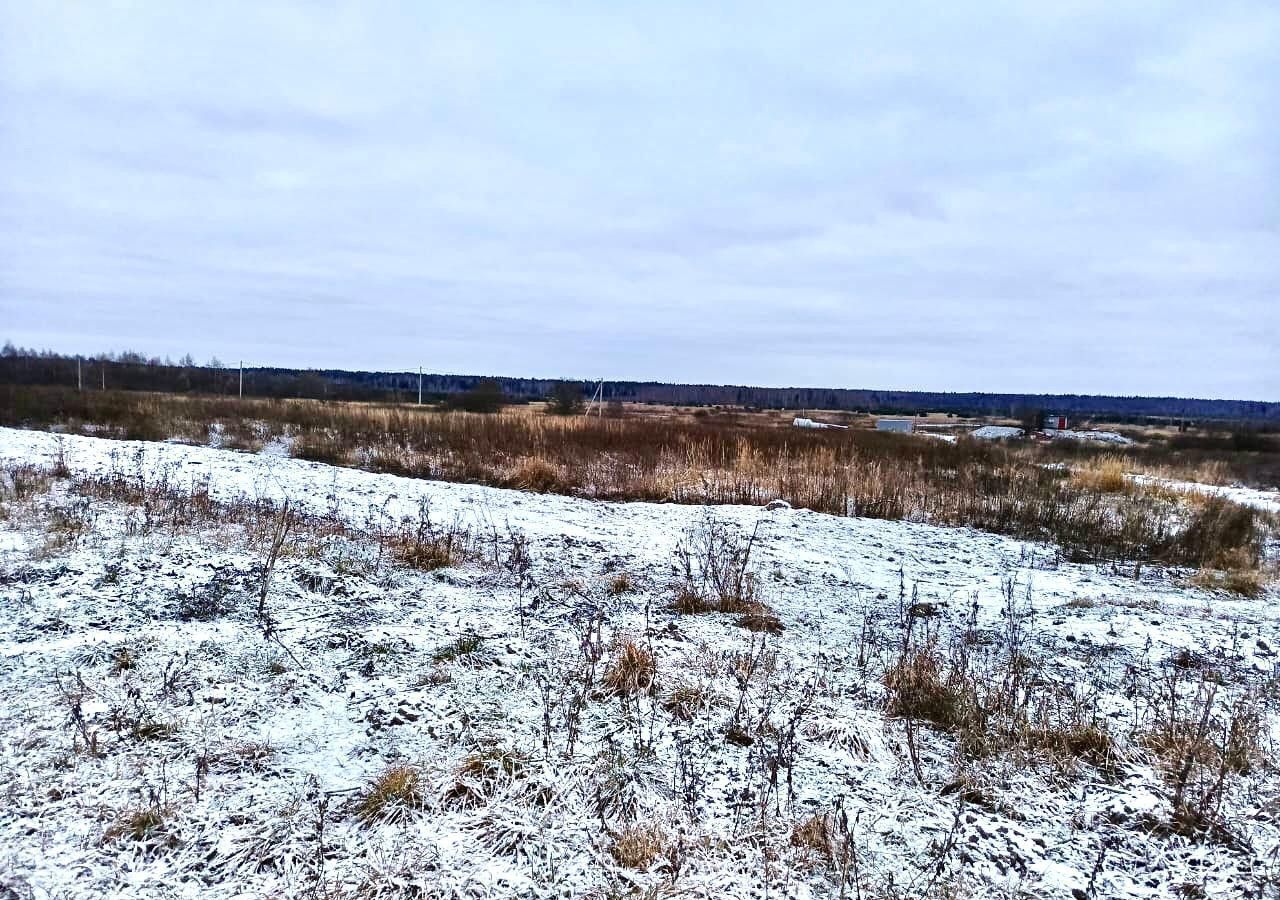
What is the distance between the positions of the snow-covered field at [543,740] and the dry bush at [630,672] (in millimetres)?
53

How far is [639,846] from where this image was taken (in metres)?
2.45

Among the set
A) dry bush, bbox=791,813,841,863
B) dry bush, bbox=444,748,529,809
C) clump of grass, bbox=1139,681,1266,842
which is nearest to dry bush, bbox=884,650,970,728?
clump of grass, bbox=1139,681,1266,842

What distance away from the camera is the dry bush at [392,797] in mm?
2537

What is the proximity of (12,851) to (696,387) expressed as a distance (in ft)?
448

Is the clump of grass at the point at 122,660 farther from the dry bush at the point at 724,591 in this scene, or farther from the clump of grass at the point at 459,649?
the dry bush at the point at 724,591

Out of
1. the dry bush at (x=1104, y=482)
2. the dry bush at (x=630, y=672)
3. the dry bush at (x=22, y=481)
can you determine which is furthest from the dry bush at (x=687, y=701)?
the dry bush at (x=1104, y=482)

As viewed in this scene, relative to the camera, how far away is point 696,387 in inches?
5399

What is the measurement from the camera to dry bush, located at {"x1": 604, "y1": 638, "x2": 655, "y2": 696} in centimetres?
363

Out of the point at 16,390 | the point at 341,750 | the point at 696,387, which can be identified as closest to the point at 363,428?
the point at 16,390

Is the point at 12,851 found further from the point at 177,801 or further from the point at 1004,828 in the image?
the point at 1004,828

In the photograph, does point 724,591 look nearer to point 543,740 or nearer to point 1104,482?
point 543,740

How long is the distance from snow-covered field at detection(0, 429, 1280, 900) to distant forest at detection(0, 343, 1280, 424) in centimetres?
4661

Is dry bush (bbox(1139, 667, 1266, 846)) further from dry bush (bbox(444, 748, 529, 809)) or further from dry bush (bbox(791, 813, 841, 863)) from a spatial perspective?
dry bush (bbox(444, 748, 529, 809))

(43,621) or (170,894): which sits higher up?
(43,621)
